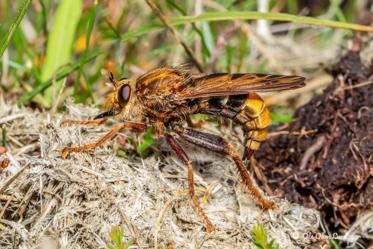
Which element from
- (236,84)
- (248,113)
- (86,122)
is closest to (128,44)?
(86,122)

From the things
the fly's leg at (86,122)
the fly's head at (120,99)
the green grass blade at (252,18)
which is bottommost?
the fly's leg at (86,122)


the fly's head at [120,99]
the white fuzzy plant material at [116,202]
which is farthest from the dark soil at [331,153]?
the fly's head at [120,99]

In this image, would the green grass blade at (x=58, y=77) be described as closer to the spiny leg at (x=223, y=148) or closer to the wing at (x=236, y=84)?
the wing at (x=236, y=84)

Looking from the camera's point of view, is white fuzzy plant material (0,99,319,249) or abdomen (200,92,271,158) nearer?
white fuzzy plant material (0,99,319,249)

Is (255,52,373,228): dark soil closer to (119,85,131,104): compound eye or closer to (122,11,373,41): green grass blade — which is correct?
(122,11,373,41): green grass blade

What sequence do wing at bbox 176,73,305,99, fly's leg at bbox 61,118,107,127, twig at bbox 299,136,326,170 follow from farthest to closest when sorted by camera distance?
twig at bbox 299,136,326,170, fly's leg at bbox 61,118,107,127, wing at bbox 176,73,305,99

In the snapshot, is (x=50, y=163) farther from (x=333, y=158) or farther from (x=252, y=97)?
(x=333, y=158)

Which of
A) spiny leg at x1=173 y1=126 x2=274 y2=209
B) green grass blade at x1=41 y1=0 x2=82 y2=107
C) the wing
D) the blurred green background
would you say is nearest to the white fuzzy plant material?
spiny leg at x1=173 y1=126 x2=274 y2=209
